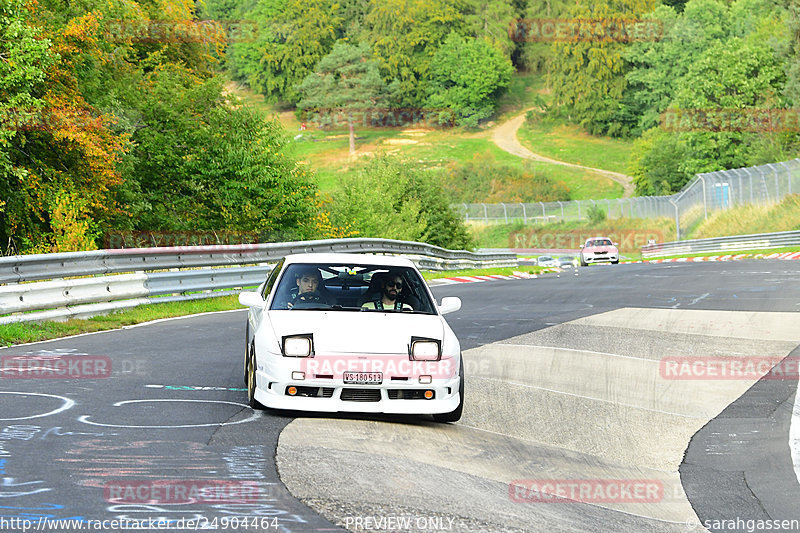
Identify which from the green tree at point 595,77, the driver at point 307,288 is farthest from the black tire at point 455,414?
the green tree at point 595,77

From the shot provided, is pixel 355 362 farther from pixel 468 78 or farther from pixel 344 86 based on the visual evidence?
pixel 468 78

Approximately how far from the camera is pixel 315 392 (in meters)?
8.02

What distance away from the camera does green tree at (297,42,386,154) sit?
13612 centimetres

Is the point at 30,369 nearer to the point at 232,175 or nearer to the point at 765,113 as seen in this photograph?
the point at 232,175

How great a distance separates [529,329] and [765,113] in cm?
6846

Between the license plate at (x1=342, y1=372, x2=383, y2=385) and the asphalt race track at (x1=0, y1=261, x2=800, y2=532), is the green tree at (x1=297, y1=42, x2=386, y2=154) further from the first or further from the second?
the license plate at (x1=342, y1=372, x2=383, y2=385)

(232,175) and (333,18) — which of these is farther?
(333,18)

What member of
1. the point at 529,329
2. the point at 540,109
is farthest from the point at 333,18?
the point at 529,329

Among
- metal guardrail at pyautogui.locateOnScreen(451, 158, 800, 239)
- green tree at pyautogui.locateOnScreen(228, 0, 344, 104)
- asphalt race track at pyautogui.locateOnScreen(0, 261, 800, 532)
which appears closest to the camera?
asphalt race track at pyautogui.locateOnScreen(0, 261, 800, 532)

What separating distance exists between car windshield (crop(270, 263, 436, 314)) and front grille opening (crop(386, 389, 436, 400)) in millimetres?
1059

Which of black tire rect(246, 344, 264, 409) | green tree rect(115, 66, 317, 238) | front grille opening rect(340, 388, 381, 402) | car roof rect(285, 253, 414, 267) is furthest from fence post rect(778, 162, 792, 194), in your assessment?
front grille opening rect(340, 388, 381, 402)

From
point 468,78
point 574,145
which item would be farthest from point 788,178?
point 468,78

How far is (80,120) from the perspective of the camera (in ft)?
81.9

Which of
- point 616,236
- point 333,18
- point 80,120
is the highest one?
point 333,18
